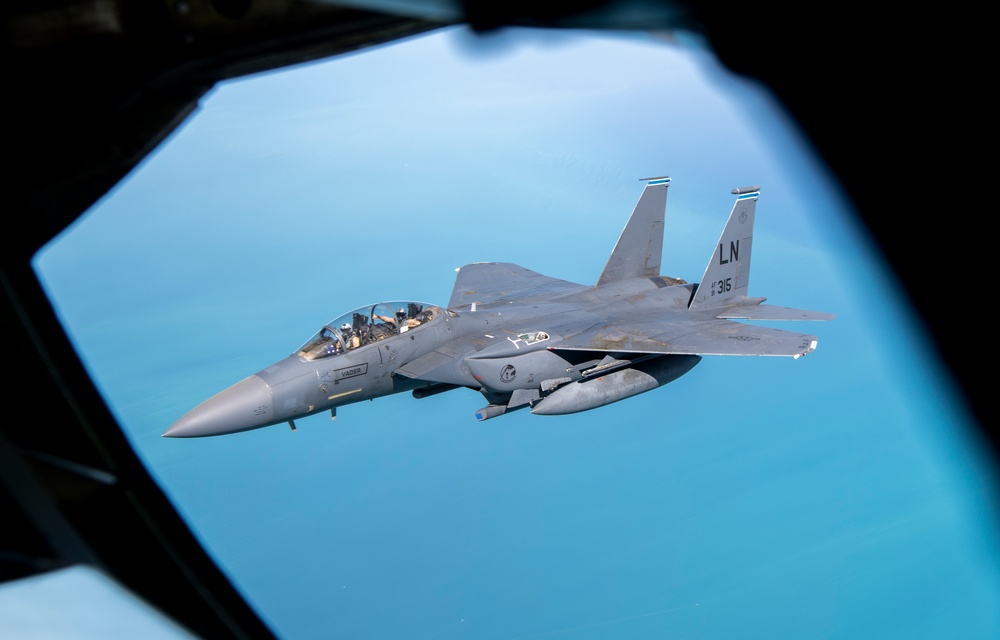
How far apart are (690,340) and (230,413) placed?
5538 mm

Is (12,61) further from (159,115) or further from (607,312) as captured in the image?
(607,312)

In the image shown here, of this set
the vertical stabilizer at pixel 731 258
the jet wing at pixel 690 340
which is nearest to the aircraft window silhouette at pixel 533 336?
the jet wing at pixel 690 340

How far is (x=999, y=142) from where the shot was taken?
2.18 metres

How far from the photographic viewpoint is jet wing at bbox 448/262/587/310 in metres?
12.0

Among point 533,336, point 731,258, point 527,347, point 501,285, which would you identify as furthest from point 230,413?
point 731,258

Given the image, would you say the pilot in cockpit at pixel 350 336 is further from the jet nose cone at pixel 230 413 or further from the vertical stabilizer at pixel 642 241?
the vertical stabilizer at pixel 642 241

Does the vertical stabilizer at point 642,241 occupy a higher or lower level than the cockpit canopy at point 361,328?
higher

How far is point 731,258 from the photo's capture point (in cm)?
1194

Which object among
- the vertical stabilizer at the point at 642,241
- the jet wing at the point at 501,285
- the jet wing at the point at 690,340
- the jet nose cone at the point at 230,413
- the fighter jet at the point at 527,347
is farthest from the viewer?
the vertical stabilizer at the point at 642,241

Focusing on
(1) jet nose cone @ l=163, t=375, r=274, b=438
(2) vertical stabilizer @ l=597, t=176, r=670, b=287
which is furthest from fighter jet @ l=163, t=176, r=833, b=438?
(2) vertical stabilizer @ l=597, t=176, r=670, b=287

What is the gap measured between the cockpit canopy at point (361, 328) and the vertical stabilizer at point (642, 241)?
12.3 feet

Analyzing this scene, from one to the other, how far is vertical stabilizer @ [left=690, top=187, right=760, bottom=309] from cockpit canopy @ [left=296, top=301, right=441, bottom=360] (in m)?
4.42

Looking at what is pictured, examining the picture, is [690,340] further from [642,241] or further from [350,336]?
[350,336]

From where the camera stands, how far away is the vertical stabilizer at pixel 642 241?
12.5 meters
